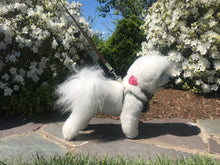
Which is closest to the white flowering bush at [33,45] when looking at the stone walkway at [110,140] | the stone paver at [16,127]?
the stone paver at [16,127]

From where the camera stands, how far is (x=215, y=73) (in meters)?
4.43

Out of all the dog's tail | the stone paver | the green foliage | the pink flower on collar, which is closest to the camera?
the dog's tail

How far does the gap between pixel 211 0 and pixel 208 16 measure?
31 cm

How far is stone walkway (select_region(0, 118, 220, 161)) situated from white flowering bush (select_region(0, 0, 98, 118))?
Result: 0.72 m

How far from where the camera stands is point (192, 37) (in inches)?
165

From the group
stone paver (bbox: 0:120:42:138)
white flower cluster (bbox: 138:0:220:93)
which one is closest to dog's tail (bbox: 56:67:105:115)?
stone paver (bbox: 0:120:42:138)

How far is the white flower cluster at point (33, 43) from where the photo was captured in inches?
134

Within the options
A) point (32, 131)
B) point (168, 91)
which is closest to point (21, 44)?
point (32, 131)

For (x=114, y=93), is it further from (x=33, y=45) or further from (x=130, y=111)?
(x=33, y=45)

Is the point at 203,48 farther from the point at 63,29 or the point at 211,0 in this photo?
the point at 63,29

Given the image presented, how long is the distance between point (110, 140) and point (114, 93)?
0.63 m

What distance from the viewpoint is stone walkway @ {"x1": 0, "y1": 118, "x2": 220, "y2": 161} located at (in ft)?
7.85

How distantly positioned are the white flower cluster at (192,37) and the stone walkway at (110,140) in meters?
1.23

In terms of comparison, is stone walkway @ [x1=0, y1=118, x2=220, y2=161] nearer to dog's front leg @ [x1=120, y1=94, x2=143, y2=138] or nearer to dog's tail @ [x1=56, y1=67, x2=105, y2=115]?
dog's front leg @ [x1=120, y1=94, x2=143, y2=138]
